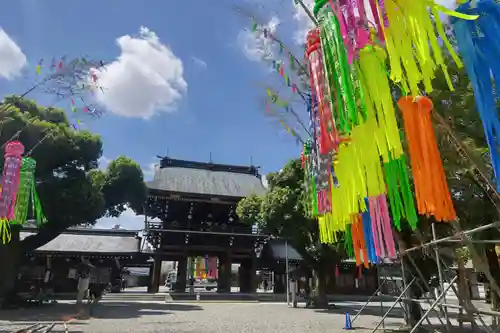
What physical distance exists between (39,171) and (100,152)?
3115 mm

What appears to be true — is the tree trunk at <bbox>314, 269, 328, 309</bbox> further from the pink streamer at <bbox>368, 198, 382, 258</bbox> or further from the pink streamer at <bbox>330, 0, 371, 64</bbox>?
the pink streamer at <bbox>330, 0, 371, 64</bbox>

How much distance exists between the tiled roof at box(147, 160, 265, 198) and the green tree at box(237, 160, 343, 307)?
24.6 ft

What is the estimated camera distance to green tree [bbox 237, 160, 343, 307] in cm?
1599

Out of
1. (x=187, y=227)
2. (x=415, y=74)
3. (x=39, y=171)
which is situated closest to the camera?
(x=415, y=74)

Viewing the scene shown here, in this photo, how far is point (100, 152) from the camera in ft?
56.1

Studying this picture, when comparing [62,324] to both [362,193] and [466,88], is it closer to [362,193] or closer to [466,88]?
[362,193]

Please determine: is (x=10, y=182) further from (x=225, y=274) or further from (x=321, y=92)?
(x=225, y=274)

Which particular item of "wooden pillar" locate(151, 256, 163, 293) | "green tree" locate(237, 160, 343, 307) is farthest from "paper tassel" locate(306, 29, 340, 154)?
"wooden pillar" locate(151, 256, 163, 293)

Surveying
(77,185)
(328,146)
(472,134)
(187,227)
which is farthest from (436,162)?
(187,227)

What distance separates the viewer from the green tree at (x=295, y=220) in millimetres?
15992

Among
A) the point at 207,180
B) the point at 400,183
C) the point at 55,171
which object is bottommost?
the point at 400,183

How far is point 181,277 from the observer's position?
24484mm

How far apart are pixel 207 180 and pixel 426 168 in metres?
26.1

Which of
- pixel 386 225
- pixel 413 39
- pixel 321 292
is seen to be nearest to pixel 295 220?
pixel 321 292
